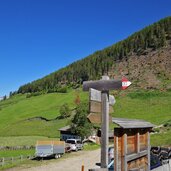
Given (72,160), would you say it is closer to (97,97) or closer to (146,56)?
(97,97)

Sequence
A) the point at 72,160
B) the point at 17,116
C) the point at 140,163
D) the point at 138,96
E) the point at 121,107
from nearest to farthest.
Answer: the point at 140,163
the point at 72,160
the point at 121,107
the point at 138,96
the point at 17,116

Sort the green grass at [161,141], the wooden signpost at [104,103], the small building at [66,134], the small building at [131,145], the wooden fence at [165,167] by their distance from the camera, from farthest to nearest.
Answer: the small building at [66,134], the green grass at [161,141], the wooden fence at [165,167], the small building at [131,145], the wooden signpost at [104,103]

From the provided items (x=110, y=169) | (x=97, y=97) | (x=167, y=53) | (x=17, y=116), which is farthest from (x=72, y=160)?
(x=167, y=53)

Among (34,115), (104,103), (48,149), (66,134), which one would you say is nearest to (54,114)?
(34,115)

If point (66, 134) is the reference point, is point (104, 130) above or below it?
above

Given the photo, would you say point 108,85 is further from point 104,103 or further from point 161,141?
point 161,141

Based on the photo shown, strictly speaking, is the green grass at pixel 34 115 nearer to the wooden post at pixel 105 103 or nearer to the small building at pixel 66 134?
the small building at pixel 66 134

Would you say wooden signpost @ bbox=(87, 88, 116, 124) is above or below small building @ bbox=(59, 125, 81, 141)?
above

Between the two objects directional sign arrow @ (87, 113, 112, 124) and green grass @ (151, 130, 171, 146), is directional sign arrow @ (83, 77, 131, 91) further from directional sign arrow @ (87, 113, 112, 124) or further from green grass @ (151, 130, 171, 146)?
green grass @ (151, 130, 171, 146)

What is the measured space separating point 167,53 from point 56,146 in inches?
5078

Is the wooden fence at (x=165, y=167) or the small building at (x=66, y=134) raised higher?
the wooden fence at (x=165, y=167)

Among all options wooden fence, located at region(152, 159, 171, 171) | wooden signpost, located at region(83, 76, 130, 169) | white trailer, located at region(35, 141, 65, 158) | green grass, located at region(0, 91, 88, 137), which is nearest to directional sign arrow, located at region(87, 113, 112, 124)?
wooden signpost, located at region(83, 76, 130, 169)

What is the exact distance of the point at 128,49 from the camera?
199 meters

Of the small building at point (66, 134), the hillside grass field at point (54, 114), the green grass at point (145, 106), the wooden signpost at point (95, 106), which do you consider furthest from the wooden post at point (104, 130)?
the green grass at point (145, 106)
